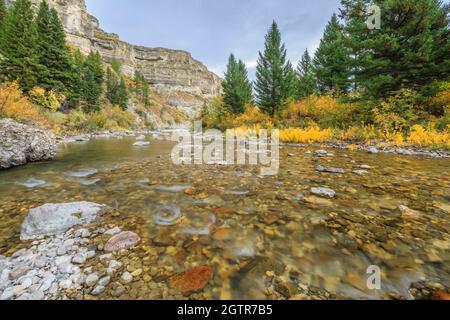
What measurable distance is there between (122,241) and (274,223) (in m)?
1.69

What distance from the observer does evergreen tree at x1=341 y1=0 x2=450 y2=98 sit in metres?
8.35

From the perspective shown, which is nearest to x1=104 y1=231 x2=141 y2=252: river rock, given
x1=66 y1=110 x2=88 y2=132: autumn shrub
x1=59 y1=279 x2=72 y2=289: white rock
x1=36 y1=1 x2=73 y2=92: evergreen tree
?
x1=59 y1=279 x2=72 y2=289: white rock

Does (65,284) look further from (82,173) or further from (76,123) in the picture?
(76,123)

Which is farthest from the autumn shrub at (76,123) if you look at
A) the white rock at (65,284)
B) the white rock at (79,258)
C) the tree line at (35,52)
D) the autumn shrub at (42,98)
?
the white rock at (65,284)

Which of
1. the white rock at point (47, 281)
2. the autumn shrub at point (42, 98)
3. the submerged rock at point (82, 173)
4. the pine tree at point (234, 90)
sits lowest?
the white rock at point (47, 281)

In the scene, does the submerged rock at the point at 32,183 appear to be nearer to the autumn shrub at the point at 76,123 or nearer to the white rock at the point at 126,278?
the white rock at the point at 126,278

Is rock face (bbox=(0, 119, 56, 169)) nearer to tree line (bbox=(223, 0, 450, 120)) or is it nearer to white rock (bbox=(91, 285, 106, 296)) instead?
white rock (bbox=(91, 285, 106, 296))

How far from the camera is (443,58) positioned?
29.6 ft

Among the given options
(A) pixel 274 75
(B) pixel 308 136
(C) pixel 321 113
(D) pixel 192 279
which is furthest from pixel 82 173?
(A) pixel 274 75

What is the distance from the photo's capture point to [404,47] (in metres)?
8.78

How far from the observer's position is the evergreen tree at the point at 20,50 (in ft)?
60.4

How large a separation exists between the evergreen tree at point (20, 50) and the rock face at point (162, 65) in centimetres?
5876

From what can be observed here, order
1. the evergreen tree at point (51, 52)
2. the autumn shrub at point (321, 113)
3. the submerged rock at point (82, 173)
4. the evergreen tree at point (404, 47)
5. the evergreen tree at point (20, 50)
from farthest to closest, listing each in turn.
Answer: the evergreen tree at point (51, 52) < the evergreen tree at point (20, 50) < the autumn shrub at point (321, 113) < the evergreen tree at point (404, 47) < the submerged rock at point (82, 173)

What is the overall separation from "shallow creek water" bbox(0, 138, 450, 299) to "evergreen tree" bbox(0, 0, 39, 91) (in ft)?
73.6
